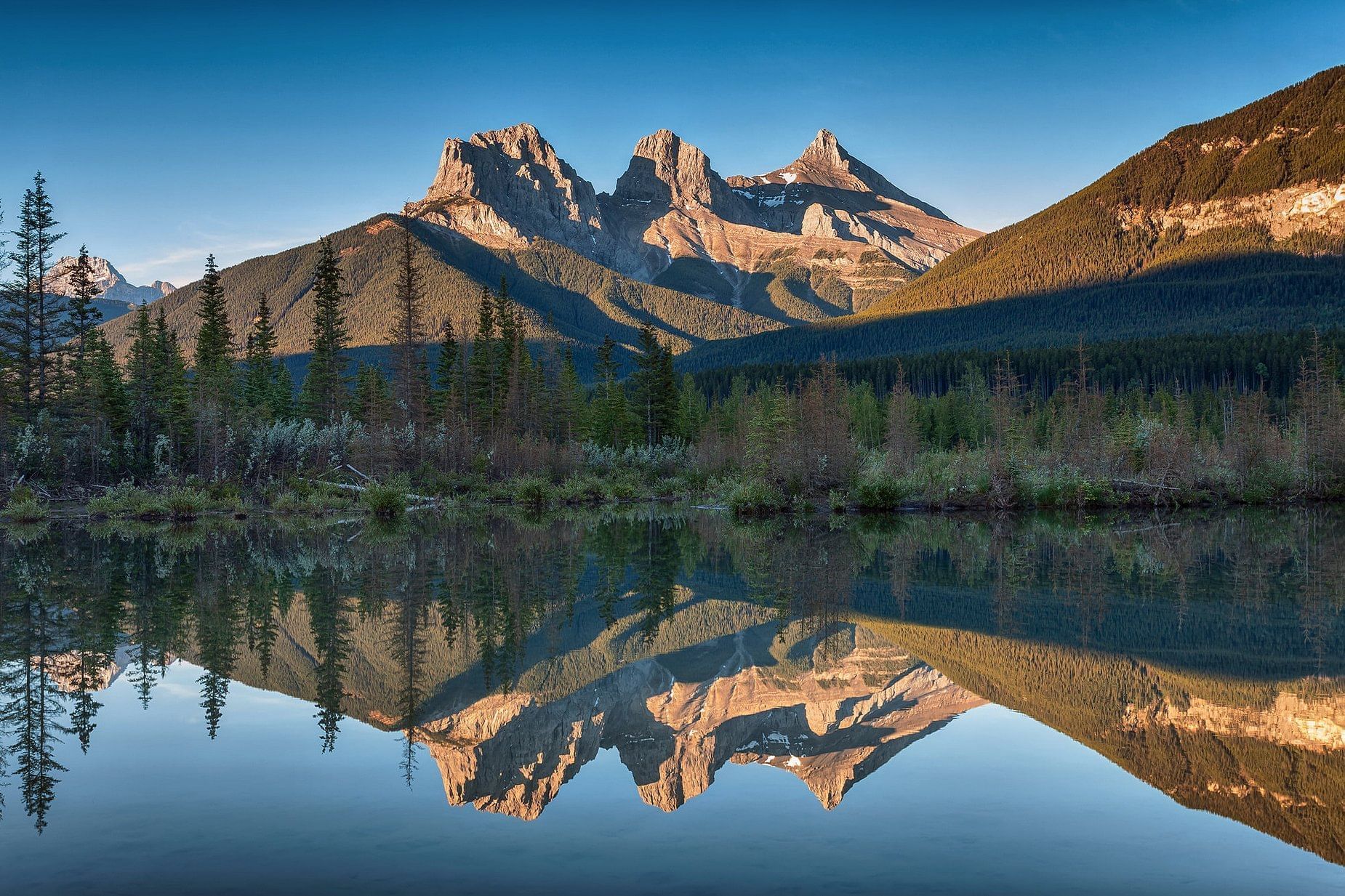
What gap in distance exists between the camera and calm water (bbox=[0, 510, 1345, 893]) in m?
5.88

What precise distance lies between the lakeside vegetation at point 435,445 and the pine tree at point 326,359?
169 millimetres

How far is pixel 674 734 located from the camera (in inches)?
352

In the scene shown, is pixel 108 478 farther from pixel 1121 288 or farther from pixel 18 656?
pixel 1121 288

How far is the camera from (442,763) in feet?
25.6

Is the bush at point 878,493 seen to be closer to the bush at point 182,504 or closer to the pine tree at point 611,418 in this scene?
the bush at point 182,504

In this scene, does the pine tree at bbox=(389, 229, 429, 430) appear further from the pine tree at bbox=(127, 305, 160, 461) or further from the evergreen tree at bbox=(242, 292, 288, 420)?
the pine tree at bbox=(127, 305, 160, 461)

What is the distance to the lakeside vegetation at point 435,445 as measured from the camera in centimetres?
3941

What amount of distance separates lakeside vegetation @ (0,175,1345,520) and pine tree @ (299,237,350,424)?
0.17 metres

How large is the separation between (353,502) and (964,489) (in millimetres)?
25607

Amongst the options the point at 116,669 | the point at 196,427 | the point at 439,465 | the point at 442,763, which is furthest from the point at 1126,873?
the point at 439,465

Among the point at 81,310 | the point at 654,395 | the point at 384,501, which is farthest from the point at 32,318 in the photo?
the point at 654,395

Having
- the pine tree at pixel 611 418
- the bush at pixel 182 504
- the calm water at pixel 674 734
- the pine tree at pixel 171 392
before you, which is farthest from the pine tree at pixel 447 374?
the calm water at pixel 674 734

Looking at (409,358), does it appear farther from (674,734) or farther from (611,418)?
(674,734)

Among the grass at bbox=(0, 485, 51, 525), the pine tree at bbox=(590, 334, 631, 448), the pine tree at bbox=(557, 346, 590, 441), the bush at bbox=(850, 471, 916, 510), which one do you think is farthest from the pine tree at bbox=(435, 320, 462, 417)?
the bush at bbox=(850, 471, 916, 510)
